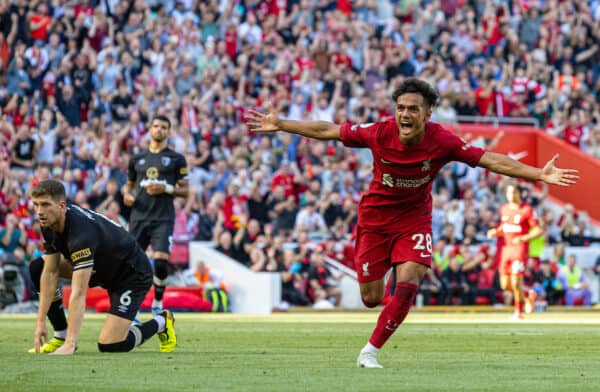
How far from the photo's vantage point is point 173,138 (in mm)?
29531

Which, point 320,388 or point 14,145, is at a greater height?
point 14,145

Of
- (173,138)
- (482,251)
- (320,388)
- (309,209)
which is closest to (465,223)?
(482,251)

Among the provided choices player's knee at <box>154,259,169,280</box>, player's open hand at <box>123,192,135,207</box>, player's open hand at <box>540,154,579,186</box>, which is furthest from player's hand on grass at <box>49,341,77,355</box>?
player's open hand at <box>123,192,135,207</box>

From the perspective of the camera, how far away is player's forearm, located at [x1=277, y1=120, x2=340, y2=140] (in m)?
11.5

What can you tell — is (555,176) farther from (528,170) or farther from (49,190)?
(49,190)

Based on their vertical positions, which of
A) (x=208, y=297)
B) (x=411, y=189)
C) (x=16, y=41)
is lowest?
(x=208, y=297)

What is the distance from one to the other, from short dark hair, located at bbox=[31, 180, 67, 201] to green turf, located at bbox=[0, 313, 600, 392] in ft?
4.44

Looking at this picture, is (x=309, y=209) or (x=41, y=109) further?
(x=309, y=209)

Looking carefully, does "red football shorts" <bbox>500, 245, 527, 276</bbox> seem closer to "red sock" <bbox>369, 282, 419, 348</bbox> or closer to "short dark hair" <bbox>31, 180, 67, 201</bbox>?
"red sock" <bbox>369, 282, 419, 348</bbox>

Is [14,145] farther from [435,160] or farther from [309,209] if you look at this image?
[435,160]

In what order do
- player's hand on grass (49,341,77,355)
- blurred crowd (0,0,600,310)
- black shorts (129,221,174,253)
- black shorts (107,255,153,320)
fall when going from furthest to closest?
blurred crowd (0,0,600,310), black shorts (129,221,174,253), black shorts (107,255,153,320), player's hand on grass (49,341,77,355)

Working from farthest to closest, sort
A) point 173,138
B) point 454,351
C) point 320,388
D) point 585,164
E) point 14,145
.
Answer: point 585,164 < point 173,138 < point 14,145 < point 454,351 < point 320,388

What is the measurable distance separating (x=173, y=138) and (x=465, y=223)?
7.35 meters

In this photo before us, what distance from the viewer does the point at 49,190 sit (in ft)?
37.5
